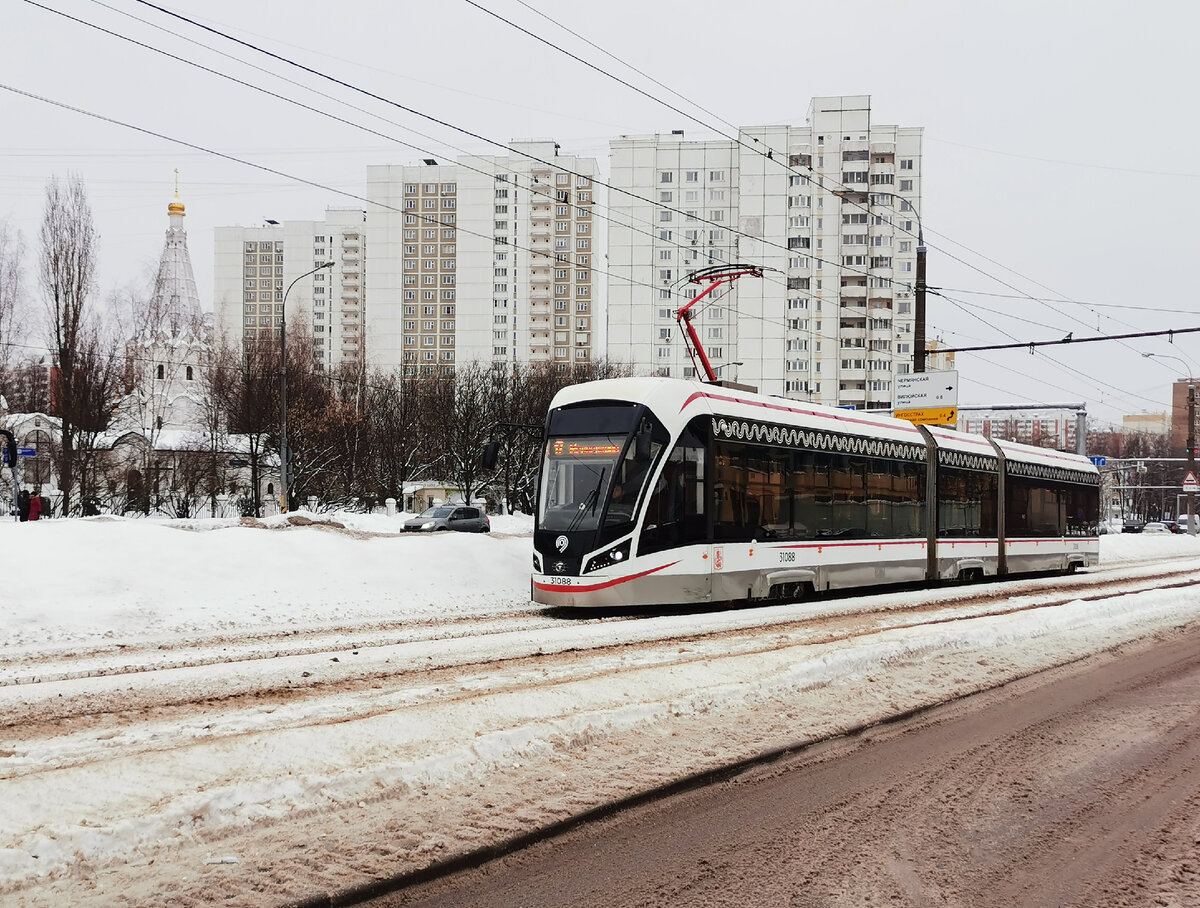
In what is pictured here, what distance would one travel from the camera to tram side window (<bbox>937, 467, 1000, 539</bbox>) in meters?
21.9

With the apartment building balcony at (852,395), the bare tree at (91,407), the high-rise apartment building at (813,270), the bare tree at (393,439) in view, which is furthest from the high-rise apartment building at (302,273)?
the bare tree at (91,407)

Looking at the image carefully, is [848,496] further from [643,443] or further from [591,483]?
[591,483]

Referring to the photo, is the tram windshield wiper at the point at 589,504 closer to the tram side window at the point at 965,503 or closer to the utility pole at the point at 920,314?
the tram side window at the point at 965,503

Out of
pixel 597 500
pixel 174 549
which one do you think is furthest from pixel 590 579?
pixel 174 549

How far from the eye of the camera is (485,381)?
218 ft

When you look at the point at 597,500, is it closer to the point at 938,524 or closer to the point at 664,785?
the point at 664,785

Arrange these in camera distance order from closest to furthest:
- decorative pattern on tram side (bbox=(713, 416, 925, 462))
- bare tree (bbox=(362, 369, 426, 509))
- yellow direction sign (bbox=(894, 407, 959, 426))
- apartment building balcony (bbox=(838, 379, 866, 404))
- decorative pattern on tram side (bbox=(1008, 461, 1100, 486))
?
decorative pattern on tram side (bbox=(713, 416, 925, 462)) → decorative pattern on tram side (bbox=(1008, 461, 1100, 486)) → yellow direction sign (bbox=(894, 407, 959, 426)) → bare tree (bbox=(362, 369, 426, 509)) → apartment building balcony (bbox=(838, 379, 866, 404))

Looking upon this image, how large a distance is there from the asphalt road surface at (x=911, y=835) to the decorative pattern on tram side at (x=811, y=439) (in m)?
8.29

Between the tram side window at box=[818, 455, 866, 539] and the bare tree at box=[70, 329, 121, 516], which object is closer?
the tram side window at box=[818, 455, 866, 539]

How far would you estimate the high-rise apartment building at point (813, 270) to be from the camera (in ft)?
313

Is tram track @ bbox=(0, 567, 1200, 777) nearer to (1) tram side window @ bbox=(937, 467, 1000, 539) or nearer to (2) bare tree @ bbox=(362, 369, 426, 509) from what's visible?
Answer: (1) tram side window @ bbox=(937, 467, 1000, 539)

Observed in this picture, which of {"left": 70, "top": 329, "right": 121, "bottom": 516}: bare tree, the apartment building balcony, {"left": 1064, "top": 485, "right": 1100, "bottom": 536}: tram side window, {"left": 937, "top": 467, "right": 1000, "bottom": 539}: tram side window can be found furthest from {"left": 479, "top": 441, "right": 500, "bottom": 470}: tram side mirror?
the apartment building balcony

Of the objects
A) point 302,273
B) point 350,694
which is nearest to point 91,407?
point 350,694

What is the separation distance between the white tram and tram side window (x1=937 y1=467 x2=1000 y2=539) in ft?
0.21
